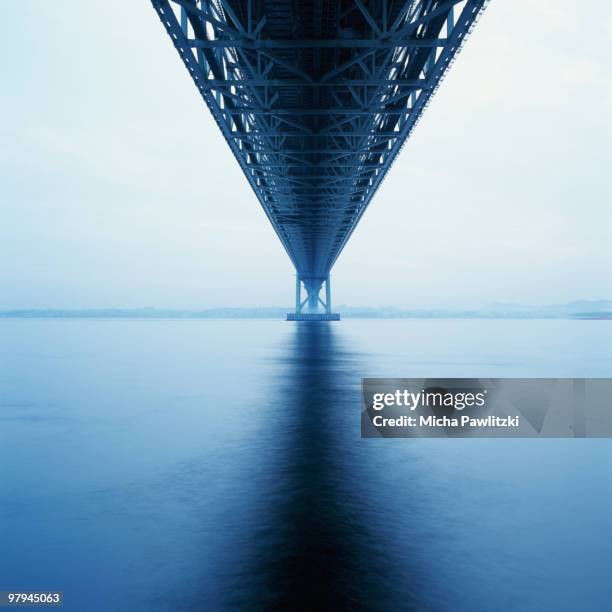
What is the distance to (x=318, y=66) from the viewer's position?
14.0 m

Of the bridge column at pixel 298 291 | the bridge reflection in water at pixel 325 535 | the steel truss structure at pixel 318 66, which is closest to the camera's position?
the bridge reflection in water at pixel 325 535

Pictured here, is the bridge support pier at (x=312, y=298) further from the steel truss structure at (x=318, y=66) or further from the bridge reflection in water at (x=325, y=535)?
the bridge reflection in water at (x=325, y=535)

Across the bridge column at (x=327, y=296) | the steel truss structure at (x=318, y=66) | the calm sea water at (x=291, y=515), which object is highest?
the steel truss structure at (x=318, y=66)

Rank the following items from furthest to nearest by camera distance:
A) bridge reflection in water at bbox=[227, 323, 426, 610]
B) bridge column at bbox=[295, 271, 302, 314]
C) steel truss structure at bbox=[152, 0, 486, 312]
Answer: bridge column at bbox=[295, 271, 302, 314], steel truss structure at bbox=[152, 0, 486, 312], bridge reflection in water at bbox=[227, 323, 426, 610]

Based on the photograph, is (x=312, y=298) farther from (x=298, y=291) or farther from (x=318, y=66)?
(x=318, y=66)

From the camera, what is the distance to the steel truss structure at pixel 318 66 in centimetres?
1116

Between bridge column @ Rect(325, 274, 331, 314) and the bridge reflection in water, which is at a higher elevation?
bridge column @ Rect(325, 274, 331, 314)

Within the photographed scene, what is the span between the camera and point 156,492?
5352 mm

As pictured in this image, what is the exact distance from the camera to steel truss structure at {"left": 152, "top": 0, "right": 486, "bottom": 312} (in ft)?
36.6

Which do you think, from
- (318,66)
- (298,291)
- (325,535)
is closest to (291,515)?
(325,535)

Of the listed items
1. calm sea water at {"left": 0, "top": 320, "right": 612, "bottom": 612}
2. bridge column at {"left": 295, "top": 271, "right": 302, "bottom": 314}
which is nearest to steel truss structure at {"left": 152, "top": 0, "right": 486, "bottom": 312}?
calm sea water at {"left": 0, "top": 320, "right": 612, "bottom": 612}

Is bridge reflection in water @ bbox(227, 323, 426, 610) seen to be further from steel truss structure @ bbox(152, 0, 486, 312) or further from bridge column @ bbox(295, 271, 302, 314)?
bridge column @ bbox(295, 271, 302, 314)

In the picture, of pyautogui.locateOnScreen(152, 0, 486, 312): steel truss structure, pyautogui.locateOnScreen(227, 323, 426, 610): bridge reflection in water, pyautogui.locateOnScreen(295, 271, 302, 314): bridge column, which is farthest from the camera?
pyautogui.locateOnScreen(295, 271, 302, 314): bridge column

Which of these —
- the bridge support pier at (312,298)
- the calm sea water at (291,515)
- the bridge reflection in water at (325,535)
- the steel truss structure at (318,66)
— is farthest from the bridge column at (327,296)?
the bridge reflection in water at (325,535)
